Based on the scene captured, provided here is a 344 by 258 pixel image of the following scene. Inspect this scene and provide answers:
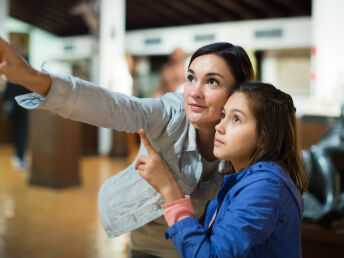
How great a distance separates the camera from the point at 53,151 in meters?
4.55

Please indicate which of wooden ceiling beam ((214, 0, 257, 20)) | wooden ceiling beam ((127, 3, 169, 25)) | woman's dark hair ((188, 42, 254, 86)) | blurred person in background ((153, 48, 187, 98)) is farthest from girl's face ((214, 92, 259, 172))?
wooden ceiling beam ((127, 3, 169, 25))

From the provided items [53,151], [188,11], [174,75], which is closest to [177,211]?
[174,75]

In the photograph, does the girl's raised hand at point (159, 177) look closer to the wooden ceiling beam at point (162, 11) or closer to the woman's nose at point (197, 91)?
the woman's nose at point (197, 91)

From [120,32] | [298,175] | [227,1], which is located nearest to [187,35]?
[227,1]

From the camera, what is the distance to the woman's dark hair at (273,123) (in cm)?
96

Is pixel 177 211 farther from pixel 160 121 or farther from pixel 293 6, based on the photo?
pixel 293 6

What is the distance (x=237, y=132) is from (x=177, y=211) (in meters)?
0.24

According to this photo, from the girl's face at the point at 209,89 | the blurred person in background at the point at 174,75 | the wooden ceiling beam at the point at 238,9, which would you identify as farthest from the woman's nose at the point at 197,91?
the wooden ceiling beam at the point at 238,9

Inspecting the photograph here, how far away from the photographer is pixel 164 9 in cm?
1007

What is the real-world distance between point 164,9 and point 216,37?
58.9 inches

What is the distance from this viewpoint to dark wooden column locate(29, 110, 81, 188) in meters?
4.52

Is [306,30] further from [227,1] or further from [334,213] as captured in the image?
[334,213]

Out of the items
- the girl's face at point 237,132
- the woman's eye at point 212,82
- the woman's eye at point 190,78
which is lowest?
the girl's face at point 237,132

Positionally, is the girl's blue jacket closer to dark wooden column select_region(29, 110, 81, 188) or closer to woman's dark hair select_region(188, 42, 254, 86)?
woman's dark hair select_region(188, 42, 254, 86)
